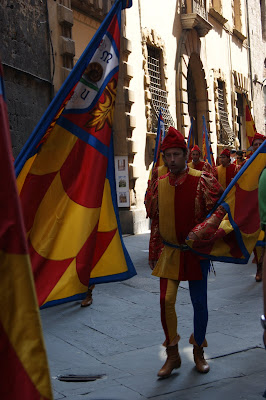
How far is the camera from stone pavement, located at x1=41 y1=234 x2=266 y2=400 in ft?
13.8

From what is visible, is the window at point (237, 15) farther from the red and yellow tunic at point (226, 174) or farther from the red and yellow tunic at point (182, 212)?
the red and yellow tunic at point (182, 212)

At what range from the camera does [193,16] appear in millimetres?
17344

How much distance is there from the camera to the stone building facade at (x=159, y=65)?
35.3 ft

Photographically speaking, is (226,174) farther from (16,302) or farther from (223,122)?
(223,122)

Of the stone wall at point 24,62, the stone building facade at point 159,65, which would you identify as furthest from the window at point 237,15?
the stone wall at point 24,62

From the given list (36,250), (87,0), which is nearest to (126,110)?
(87,0)

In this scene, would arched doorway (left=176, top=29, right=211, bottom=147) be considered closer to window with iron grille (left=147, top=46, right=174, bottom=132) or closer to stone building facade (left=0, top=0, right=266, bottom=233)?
stone building facade (left=0, top=0, right=266, bottom=233)

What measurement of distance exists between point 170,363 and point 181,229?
3.08ft

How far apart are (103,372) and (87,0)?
9.33m

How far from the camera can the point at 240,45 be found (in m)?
24.6

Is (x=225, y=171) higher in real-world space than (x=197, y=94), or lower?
lower

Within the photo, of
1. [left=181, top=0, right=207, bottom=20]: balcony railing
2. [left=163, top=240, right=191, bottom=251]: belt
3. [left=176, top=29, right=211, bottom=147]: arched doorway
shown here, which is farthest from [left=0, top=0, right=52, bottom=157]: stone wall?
[left=181, top=0, right=207, bottom=20]: balcony railing

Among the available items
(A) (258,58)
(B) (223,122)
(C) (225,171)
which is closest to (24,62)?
(C) (225,171)

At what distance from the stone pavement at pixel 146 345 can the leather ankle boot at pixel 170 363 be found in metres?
0.05
